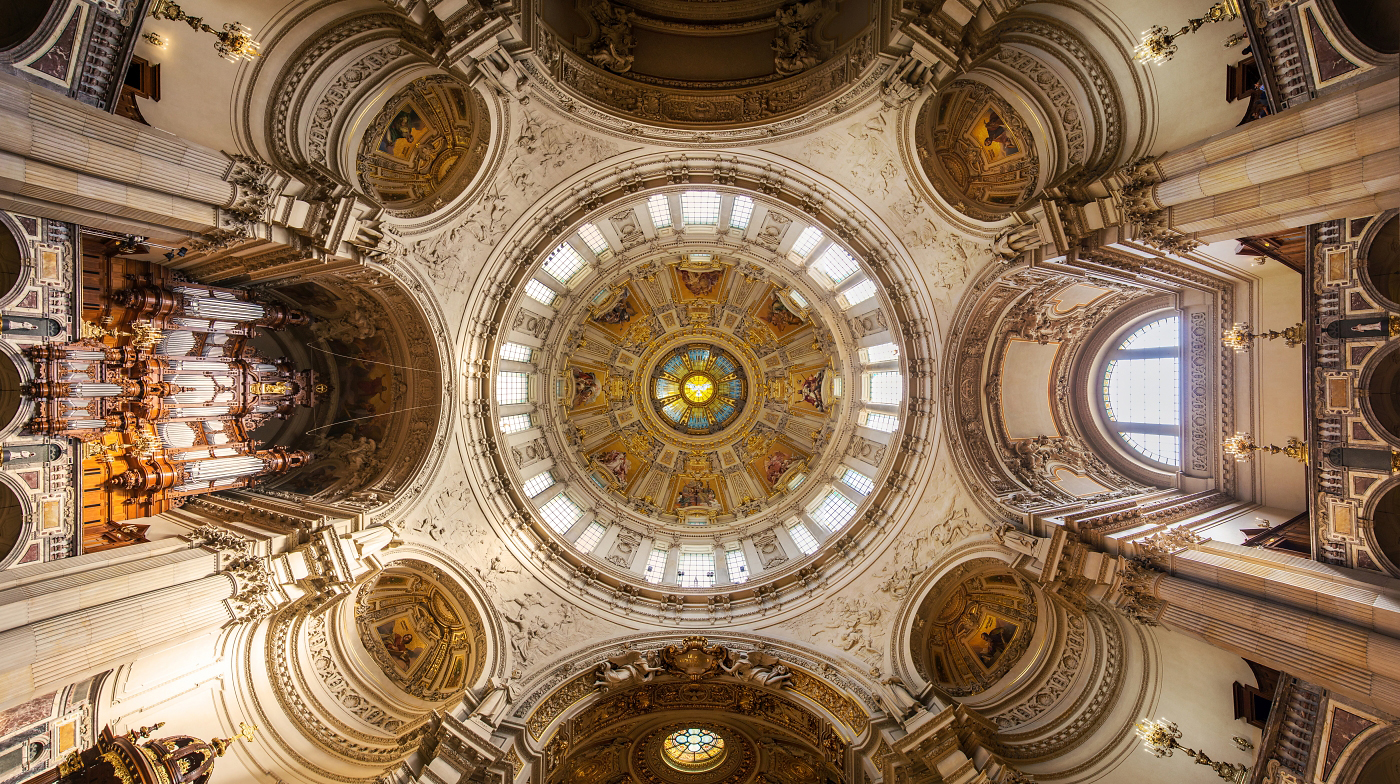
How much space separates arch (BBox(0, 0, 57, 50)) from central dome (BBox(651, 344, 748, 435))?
24086mm

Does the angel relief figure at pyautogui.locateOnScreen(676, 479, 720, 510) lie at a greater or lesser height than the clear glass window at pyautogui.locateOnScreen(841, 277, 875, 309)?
lesser

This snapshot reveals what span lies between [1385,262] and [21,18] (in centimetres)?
2418

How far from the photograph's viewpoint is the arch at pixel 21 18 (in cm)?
1012

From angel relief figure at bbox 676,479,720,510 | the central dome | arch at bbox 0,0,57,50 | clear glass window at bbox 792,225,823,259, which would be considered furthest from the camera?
the central dome

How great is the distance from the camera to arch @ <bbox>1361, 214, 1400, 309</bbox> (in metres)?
10.4

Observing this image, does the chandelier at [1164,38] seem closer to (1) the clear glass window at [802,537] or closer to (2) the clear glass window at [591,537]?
(1) the clear glass window at [802,537]

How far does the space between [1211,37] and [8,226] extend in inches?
920

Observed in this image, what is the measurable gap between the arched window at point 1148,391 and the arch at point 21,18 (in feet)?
89.4

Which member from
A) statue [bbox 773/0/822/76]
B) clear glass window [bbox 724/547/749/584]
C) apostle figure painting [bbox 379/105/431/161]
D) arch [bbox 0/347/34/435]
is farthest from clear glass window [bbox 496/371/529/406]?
statue [bbox 773/0/822/76]

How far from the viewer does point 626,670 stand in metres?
19.5

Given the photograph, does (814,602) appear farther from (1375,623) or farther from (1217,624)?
(1375,623)

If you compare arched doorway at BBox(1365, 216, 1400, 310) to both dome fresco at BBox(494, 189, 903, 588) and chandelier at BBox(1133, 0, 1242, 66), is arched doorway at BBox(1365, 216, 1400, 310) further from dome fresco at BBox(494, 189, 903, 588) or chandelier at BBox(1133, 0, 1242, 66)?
dome fresco at BBox(494, 189, 903, 588)

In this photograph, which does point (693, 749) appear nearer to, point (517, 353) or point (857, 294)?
point (517, 353)

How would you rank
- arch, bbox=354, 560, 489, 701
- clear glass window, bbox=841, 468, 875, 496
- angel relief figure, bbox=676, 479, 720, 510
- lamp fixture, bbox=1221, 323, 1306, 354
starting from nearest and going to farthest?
lamp fixture, bbox=1221, 323, 1306, 354
arch, bbox=354, 560, 489, 701
clear glass window, bbox=841, 468, 875, 496
angel relief figure, bbox=676, 479, 720, 510
